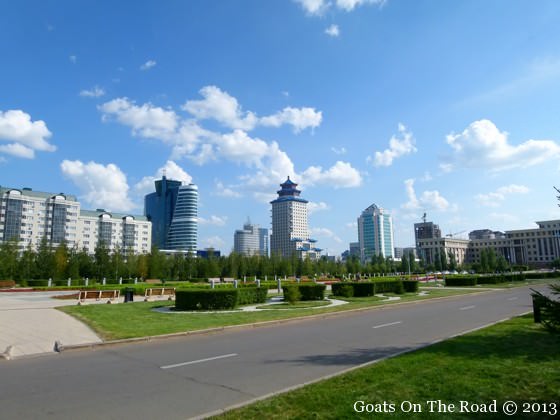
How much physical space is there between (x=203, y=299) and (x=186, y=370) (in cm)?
1228

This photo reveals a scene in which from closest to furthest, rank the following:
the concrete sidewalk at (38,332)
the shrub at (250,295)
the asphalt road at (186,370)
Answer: the asphalt road at (186,370), the concrete sidewalk at (38,332), the shrub at (250,295)

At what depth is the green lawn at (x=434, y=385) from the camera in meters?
5.33

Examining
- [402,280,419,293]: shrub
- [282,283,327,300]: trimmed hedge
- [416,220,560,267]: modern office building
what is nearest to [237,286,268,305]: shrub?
[282,283,327,300]: trimmed hedge

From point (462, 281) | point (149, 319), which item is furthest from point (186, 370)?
point (462, 281)

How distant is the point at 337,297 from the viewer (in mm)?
28969

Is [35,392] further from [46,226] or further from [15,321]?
[46,226]

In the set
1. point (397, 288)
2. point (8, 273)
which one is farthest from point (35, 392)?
point (8, 273)

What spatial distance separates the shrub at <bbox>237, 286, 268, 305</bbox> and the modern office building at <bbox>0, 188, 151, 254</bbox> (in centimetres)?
9304

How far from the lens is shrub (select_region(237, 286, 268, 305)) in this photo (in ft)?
75.3

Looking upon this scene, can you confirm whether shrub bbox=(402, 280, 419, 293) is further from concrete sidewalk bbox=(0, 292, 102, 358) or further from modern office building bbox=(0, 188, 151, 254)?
modern office building bbox=(0, 188, 151, 254)

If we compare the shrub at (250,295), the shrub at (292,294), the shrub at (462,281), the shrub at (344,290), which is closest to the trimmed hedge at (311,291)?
the shrub at (292,294)

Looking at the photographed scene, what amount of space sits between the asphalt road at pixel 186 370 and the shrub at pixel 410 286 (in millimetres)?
20524

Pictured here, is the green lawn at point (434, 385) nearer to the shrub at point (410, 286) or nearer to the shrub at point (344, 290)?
the shrub at point (344, 290)

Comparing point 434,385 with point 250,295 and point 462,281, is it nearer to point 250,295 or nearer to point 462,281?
point 250,295
